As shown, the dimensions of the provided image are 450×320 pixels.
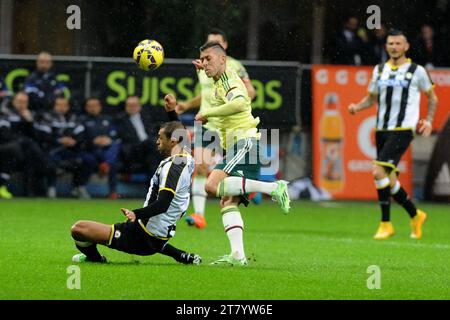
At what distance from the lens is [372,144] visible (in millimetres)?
19672

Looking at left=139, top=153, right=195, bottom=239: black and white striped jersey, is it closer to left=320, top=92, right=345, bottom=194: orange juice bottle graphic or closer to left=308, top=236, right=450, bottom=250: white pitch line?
left=308, top=236, right=450, bottom=250: white pitch line

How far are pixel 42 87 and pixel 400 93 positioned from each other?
689 centimetres

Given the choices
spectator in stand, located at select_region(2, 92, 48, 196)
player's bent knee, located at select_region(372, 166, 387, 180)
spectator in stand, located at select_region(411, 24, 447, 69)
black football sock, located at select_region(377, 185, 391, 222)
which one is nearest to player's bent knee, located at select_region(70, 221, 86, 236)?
black football sock, located at select_region(377, 185, 391, 222)

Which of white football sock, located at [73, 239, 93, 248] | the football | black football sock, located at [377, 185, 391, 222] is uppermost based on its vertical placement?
the football

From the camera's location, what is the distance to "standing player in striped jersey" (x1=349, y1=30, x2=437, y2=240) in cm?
1395

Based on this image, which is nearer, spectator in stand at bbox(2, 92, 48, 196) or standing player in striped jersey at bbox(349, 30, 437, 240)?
standing player in striped jersey at bbox(349, 30, 437, 240)

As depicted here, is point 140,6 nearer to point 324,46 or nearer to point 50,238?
point 324,46

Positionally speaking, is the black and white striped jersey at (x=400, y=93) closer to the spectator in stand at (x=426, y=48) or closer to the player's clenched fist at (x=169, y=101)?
the player's clenched fist at (x=169, y=101)

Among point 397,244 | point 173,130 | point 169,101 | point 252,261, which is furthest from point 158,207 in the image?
point 397,244

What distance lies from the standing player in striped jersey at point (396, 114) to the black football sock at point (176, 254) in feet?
14.7

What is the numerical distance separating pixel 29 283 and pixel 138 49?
11.8ft

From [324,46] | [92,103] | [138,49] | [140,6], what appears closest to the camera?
[138,49]
